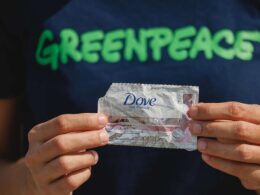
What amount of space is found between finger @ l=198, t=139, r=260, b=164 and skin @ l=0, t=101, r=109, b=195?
22 centimetres

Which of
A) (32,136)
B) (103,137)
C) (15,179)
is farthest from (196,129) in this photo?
(15,179)

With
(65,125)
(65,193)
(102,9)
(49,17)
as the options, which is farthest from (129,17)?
(65,193)

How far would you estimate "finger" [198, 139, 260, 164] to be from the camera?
139cm

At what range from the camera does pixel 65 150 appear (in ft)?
4.70

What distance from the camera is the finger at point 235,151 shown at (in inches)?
54.9

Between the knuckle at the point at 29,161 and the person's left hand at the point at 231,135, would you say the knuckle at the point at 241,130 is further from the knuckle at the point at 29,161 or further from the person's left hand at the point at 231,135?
the knuckle at the point at 29,161

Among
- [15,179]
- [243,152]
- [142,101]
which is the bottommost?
[15,179]

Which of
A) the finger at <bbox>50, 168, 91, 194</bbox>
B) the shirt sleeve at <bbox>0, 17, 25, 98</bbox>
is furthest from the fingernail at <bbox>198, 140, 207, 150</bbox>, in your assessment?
the shirt sleeve at <bbox>0, 17, 25, 98</bbox>

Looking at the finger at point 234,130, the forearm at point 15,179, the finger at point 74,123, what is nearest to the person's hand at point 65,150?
the finger at point 74,123

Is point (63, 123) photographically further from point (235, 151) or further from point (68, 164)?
point (235, 151)

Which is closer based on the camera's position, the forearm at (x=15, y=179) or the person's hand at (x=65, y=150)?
the person's hand at (x=65, y=150)

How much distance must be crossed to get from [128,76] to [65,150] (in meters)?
0.22

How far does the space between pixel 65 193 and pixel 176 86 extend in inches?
13.2

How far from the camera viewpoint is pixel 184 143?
1.47 metres
